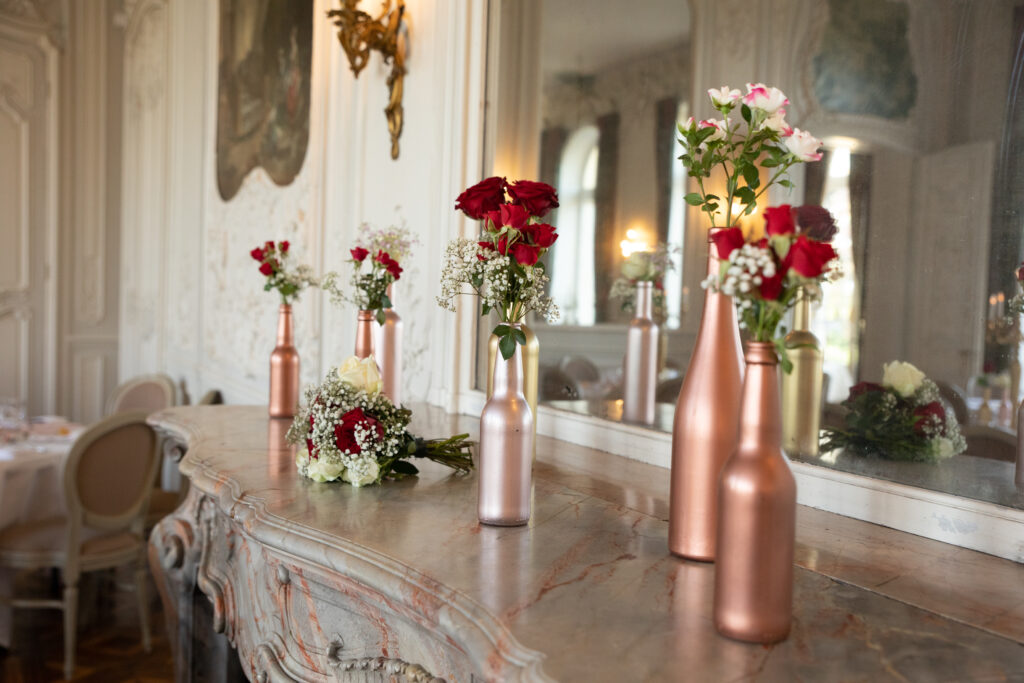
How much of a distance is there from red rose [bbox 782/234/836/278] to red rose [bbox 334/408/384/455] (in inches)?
40.5

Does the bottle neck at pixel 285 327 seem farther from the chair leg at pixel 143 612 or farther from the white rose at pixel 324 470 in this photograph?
the chair leg at pixel 143 612

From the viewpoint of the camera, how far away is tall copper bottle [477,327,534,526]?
1433 millimetres

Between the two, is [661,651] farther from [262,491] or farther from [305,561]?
[262,491]

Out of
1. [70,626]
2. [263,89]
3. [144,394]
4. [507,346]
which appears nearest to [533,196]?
[507,346]

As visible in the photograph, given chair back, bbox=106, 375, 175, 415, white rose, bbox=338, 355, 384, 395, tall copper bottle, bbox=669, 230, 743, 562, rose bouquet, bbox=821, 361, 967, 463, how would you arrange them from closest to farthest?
1. tall copper bottle, bbox=669, 230, 743, 562
2. rose bouquet, bbox=821, 361, 967, 463
3. white rose, bbox=338, 355, 384, 395
4. chair back, bbox=106, 375, 175, 415

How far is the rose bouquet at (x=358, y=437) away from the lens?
1711 millimetres

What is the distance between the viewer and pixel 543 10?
245 centimetres

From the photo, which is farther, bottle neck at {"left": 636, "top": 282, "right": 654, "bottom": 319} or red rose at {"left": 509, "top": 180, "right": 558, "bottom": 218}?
bottle neck at {"left": 636, "top": 282, "right": 654, "bottom": 319}

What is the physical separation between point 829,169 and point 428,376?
5.39ft

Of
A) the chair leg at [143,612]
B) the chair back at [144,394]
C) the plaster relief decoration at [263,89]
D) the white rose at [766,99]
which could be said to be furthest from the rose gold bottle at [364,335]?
the chair back at [144,394]

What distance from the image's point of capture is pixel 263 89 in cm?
439

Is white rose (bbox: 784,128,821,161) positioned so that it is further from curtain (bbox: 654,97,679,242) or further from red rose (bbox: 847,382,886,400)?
curtain (bbox: 654,97,679,242)

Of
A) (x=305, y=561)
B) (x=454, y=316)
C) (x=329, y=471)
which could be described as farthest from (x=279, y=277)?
(x=305, y=561)

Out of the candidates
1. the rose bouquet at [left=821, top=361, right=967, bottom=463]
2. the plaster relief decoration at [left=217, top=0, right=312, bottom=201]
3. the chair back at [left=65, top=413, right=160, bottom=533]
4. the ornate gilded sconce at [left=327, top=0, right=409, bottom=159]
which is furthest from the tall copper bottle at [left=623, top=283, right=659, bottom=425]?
the chair back at [left=65, top=413, right=160, bottom=533]
